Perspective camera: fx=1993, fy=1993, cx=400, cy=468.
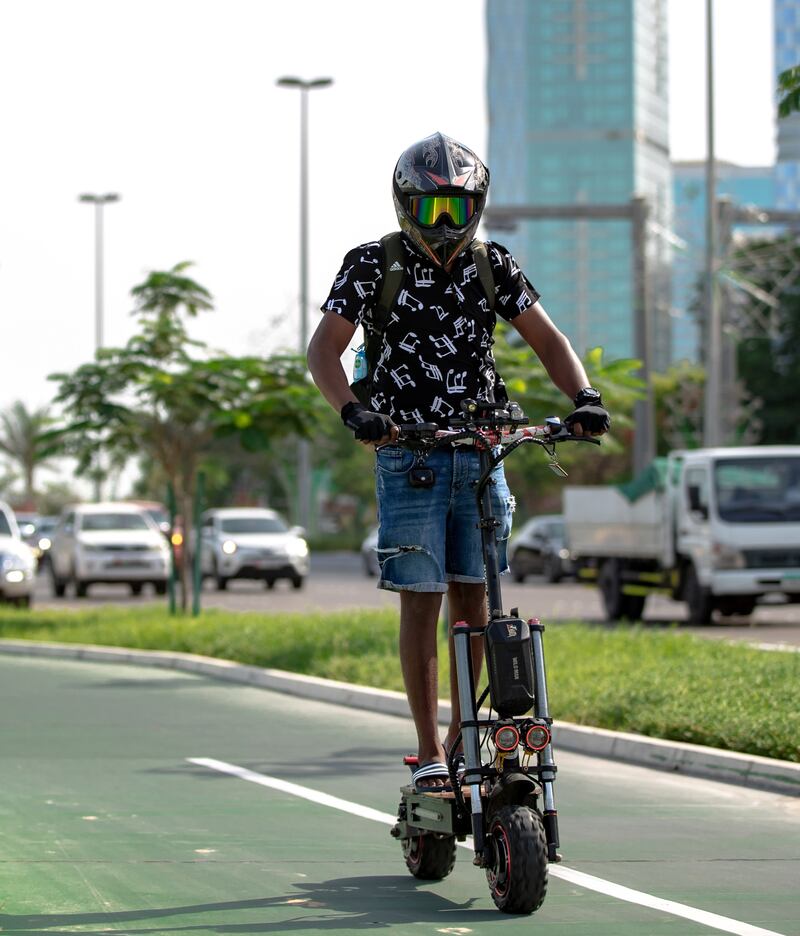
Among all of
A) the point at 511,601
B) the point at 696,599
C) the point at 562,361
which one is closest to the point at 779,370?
the point at 511,601

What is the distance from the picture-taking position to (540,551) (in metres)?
41.2

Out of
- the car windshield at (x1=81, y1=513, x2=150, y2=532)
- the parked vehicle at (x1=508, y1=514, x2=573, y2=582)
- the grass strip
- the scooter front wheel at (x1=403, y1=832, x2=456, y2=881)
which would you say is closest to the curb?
the grass strip

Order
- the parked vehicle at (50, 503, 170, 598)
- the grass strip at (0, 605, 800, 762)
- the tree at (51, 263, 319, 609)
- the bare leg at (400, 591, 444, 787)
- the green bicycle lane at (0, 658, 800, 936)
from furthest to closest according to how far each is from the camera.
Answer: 1. the parked vehicle at (50, 503, 170, 598)
2. the tree at (51, 263, 319, 609)
3. the grass strip at (0, 605, 800, 762)
4. the bare leg at (400, 591, 444, 787)
5. the green bicycle lane at (0, 658, 800, 936)

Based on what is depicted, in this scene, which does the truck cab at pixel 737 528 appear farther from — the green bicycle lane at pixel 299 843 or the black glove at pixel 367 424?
the black glove at pixel 367 424

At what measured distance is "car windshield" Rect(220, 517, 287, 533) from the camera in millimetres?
38625

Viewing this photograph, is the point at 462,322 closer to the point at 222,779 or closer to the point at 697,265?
the point at 222,779

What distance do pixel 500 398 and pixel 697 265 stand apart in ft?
105

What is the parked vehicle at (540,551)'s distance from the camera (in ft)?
133

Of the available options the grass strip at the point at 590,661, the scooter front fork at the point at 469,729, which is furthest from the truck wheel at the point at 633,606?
the scooter front fork at the point at 469,729

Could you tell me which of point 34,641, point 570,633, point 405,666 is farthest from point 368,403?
point 34,641

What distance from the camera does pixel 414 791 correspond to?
19.2 ft

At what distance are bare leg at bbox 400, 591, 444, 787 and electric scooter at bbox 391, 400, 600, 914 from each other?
0.34 feet

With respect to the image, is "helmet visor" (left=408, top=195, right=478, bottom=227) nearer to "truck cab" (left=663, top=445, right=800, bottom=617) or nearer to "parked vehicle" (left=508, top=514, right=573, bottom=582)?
"truck cab" (left=663, top=445, right=800, bottom=617)

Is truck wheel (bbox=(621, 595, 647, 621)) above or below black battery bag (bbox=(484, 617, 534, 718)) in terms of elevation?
below
